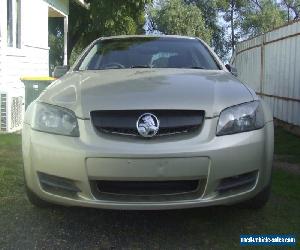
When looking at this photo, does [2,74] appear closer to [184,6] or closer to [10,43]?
[10,43]

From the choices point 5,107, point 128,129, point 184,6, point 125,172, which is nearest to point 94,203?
point 125,172

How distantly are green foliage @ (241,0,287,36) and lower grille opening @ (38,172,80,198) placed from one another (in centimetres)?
4127

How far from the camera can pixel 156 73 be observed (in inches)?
178

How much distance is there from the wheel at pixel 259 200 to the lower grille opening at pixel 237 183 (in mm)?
263

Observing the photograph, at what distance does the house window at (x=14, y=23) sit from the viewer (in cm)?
1014

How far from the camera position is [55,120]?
3.79 metres

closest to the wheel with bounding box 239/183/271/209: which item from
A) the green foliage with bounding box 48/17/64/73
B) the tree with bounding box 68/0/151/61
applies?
the tree with bounding box 68/0/151/61

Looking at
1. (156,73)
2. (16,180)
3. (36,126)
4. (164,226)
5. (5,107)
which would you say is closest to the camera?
(36,126)

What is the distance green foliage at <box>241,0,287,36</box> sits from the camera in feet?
146

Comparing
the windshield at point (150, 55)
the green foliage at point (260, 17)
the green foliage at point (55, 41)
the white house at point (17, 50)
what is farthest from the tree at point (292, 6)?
the windshield at point (150, 55)

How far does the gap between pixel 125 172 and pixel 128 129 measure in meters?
0.30

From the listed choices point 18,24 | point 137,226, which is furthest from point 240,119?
point 18,24

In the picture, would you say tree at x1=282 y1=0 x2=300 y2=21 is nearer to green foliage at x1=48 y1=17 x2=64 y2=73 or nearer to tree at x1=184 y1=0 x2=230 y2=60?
tree at x1=184 y1=0 x2=230 y2=60

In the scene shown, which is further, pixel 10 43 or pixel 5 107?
pixel 10 43
